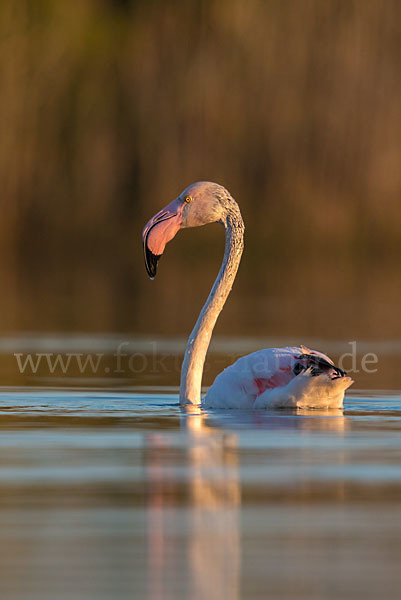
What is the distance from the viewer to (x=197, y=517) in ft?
15.4

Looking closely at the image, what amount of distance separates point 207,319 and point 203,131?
2049 centimetres

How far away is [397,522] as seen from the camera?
4633mm

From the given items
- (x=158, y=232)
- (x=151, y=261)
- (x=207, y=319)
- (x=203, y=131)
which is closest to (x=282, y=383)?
(x=207, y=319)

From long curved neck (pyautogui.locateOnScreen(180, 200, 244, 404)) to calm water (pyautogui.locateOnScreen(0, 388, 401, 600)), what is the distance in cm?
70

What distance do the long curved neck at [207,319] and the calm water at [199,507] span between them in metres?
0.70

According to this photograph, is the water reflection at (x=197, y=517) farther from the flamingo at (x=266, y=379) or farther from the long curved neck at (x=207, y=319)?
the long curved neck at (x=207, y=319)

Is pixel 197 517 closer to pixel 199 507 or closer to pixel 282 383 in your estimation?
pixel 199 507

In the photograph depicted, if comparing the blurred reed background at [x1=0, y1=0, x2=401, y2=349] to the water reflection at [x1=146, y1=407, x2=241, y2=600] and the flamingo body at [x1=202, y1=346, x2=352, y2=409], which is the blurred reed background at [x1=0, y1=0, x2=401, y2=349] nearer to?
the flamingo body at [x1=202, y1=346, x2=352, y2=409]

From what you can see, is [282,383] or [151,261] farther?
[151,261]

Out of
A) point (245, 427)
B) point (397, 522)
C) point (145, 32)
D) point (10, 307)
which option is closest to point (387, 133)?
point (145, 32)

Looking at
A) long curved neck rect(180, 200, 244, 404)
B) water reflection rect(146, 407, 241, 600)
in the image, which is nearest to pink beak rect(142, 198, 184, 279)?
long curved neck rect(180, 200, 244, 404)

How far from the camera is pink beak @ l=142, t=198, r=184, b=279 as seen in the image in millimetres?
8414

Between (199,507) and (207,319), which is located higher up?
(207,319)

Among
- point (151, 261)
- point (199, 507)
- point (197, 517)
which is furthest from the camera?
Result: point (151, 261)
